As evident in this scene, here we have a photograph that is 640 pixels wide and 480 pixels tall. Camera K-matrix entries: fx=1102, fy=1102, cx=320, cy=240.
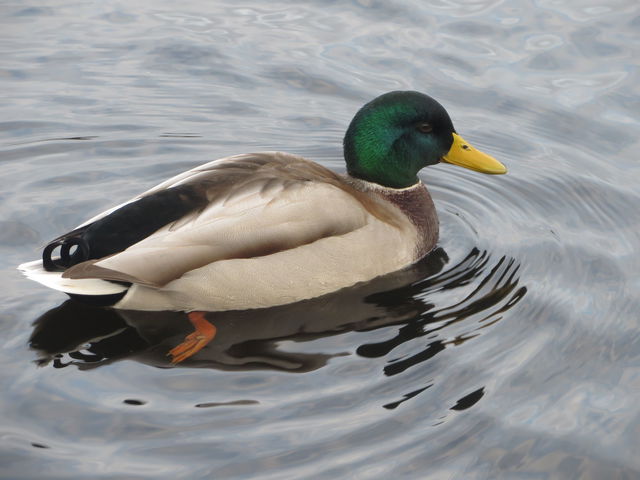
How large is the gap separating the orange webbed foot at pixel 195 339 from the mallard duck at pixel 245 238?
4.0 inches

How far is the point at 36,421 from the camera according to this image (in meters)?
5.38

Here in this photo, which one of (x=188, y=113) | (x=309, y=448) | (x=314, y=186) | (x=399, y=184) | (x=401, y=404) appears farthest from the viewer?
(x=188, y=113)

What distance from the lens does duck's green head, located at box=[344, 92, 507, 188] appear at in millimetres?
7125

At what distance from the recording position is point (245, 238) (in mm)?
6340

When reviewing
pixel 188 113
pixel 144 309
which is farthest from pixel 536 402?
pixel 188 113

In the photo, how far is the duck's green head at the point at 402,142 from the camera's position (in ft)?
→ 23.4

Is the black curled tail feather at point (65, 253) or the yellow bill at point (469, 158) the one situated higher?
the yellow bill at point (469, 158)

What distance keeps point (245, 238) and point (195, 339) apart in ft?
2.12

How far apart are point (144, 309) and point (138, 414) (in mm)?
1141

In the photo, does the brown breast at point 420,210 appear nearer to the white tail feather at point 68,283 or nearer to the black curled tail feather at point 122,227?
the black curled tail feather at point 122,227

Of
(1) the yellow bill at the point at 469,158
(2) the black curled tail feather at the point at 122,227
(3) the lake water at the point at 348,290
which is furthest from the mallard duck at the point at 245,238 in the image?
(1) the yellow bill at the point at 469,158

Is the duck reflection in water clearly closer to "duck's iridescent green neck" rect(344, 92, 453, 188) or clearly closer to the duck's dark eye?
"duck's iridescent green neck" rect(344, 92, 453, 188)

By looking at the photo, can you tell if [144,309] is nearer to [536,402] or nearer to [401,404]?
[401,404]

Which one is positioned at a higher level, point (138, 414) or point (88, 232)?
point (88, 232)
